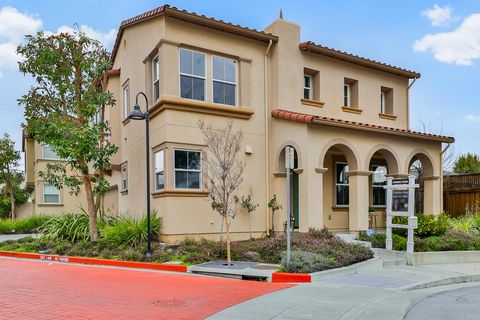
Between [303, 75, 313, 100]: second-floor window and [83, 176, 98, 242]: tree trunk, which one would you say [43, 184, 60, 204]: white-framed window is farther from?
[303, 75, 313, 100]: second-floor window

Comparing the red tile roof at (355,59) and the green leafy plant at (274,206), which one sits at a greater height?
the red tile roof at (355,59)

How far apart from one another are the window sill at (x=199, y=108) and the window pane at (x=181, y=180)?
206 centimetres

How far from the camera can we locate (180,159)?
45.2 feet

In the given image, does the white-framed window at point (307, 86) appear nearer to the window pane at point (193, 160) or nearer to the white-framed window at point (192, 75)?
the white-framed window at point (192, 75)

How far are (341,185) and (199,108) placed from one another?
7412 millimetres

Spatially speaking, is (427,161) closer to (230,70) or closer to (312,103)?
(312,103)

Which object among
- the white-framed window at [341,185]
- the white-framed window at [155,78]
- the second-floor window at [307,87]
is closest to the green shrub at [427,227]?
the white-framed window at [341,185]

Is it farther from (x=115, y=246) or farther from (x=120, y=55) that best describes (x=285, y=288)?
(x=120, y=55)

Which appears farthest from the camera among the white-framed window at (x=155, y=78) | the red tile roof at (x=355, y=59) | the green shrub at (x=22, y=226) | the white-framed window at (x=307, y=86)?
the green shrub at (x=22, y=226)

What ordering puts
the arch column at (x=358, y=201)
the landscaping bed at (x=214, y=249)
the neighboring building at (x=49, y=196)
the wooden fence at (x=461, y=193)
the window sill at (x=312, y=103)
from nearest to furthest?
the landscaping bed at (x=214, y=249)
the arch column at (x=358, y=201)
the window sill at (x=312, y=103)
the wooden fence at (x=461, y=193)
the neighboring building at (x=49, y=196)

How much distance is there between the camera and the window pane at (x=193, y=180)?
13.8m

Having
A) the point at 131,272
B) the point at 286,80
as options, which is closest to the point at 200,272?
the point at 131,272

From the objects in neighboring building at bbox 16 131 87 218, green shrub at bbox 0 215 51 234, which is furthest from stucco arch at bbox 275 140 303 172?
neighboring building at bbox 16 131 87 218

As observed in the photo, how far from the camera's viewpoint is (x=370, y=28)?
12.8m
